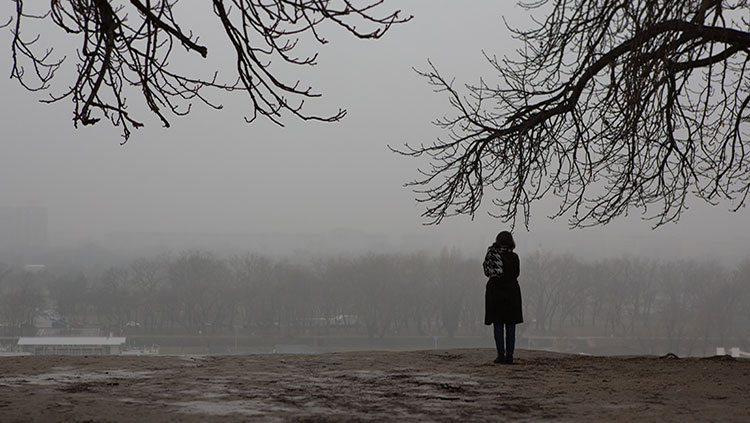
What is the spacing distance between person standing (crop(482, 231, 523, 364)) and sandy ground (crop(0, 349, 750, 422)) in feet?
1.97

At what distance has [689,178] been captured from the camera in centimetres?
1293

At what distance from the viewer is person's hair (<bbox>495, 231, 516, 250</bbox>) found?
10.7 meters

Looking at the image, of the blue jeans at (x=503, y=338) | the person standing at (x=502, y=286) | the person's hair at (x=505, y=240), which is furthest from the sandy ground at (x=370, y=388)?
the person's hair at (x=505, y=240)

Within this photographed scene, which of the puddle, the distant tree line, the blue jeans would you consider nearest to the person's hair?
the blue jeans

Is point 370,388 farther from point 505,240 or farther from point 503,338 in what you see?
point 505,240

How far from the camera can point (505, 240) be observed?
35.1 feet

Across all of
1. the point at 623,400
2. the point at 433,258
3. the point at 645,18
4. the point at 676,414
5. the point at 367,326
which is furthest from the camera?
the point at 433,258

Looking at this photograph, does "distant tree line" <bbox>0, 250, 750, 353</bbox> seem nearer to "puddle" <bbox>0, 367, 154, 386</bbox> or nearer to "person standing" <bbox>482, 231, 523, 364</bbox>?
"person standing" <bbox>482, 231, 523, 364</bbox>

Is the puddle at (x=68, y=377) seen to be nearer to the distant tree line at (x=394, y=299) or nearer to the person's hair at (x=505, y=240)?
the person's hair at (x=505, y=240)

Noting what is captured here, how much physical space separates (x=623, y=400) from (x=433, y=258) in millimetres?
43755

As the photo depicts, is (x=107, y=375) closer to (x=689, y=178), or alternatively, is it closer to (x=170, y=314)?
(x=689, y=178)

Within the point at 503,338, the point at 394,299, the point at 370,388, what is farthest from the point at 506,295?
the point at 394,299

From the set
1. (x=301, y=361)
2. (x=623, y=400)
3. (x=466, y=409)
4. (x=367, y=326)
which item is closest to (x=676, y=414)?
(x=623, y=400)

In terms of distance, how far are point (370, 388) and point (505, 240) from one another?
317cm
